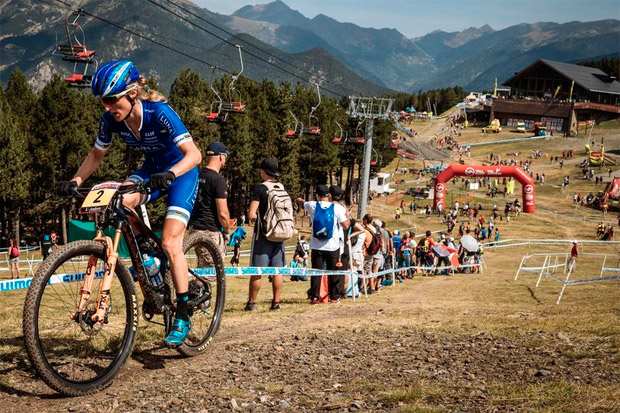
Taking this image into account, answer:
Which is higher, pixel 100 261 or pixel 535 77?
pixel 535 77

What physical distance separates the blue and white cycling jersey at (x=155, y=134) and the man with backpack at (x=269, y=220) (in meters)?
3.90

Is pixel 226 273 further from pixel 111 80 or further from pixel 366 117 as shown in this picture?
pixel 366 117

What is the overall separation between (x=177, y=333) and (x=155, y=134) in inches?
77.8

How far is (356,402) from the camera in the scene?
498cm

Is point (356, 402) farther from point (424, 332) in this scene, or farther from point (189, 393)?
point (424, 332)

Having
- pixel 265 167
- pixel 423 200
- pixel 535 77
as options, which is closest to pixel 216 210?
pixel 265 167

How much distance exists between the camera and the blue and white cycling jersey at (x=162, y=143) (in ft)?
18.9

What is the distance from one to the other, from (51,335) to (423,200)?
268 ft

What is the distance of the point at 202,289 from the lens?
6.54 metres

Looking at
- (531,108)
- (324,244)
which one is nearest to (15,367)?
(324,244)

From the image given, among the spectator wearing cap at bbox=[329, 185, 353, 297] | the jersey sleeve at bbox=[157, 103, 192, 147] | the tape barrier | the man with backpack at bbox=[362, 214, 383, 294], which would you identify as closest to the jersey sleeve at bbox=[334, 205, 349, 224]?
the spectator wearing cap at bbox=[329, 185, 353, 297]

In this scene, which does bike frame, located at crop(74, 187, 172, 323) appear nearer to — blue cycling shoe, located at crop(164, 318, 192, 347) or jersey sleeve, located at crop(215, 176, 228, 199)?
blue cycling shoe, located at crop(164, 318, 192, 347)

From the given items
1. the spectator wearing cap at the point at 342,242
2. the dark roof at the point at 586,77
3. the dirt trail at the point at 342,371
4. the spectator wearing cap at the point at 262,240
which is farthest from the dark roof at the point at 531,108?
the dirt trail at the point at 342,371

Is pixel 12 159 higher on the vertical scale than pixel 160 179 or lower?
lower
